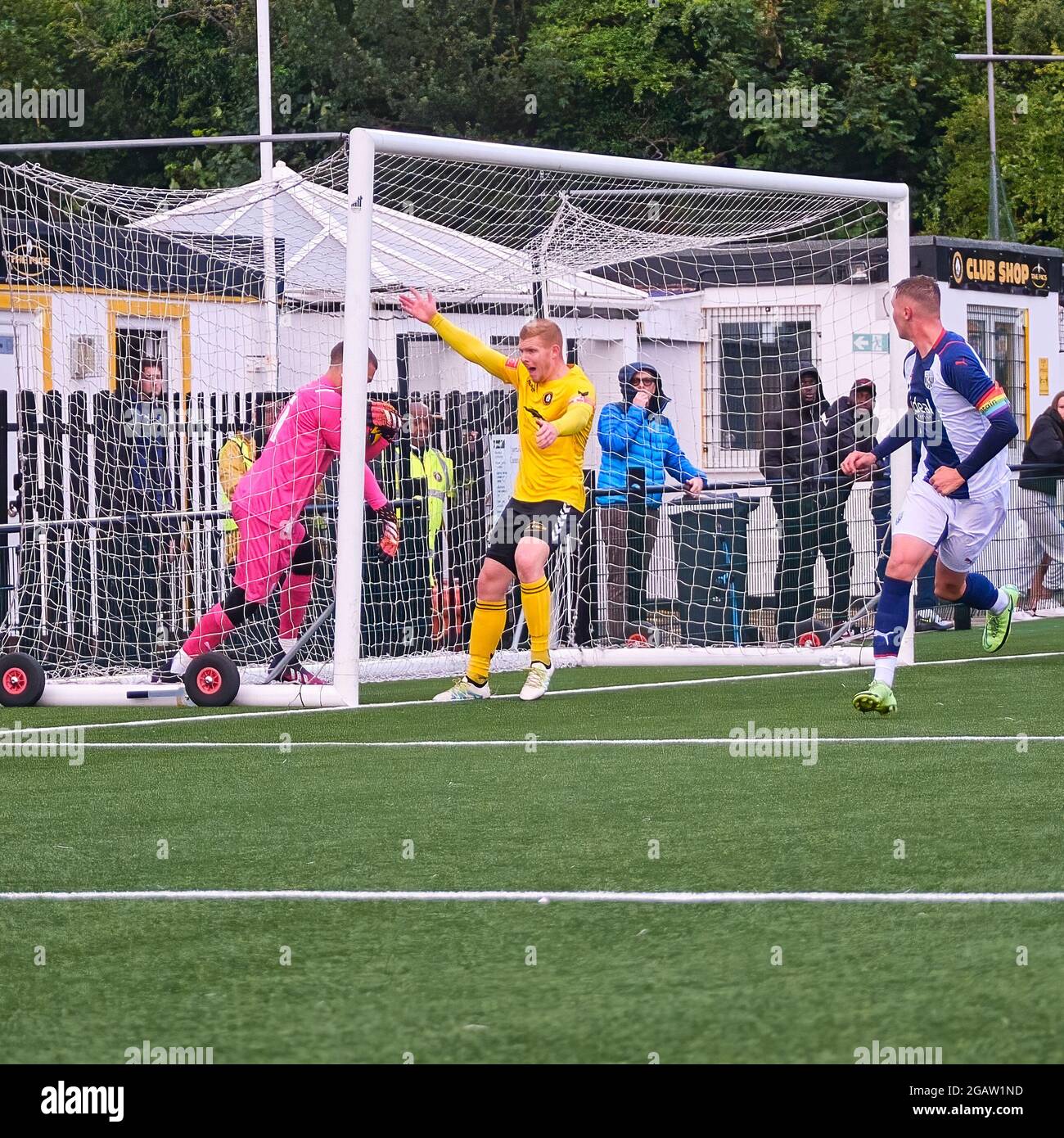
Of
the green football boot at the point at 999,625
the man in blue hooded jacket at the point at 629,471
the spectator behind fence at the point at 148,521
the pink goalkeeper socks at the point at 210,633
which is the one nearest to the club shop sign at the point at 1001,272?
the man in blue hooded jacket at the point at 629,471

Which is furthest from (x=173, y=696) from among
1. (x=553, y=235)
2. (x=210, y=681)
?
(x=553, y=235)

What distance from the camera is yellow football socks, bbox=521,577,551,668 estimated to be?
34.9 feet

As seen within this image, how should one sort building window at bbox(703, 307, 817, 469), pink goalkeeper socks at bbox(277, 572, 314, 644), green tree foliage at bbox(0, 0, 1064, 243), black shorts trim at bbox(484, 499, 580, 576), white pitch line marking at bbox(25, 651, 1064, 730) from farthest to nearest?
green tree foliage at bbox(0, 0, 1064, 243), building window at bbox(703, 307, 817, 469), pink goalkeeper socks at bbox(277, 572, 314, 644), black shorts trim at bbox(484, 499, 580, 576), white pitch line marking at bbox(25, 651, 1064, 730)

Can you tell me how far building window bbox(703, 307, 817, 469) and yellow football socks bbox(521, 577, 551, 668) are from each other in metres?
4.98

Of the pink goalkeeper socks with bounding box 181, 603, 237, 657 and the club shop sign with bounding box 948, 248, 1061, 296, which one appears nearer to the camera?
the pink goalkeeper socks with bounding box 181, 603, 237, 657

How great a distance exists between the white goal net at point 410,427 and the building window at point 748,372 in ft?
0.56

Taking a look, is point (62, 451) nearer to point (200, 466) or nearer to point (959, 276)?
point (200, 466)

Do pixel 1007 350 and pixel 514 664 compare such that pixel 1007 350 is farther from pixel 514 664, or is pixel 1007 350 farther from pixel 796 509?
pixel 514 664

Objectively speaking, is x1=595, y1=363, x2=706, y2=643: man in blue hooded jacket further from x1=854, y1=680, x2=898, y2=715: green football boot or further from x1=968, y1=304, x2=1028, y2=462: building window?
x1=968, y1=304, x2=1028, y2=462: building window

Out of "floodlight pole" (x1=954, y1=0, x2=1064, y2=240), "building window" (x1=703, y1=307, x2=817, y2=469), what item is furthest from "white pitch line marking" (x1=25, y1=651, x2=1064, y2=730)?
"floodlight pole" (x1=954, y1=0, x2=1064, y2=240)

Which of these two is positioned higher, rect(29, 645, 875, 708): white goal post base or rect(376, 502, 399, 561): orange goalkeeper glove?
rect(376, 502, 399, 561): orange goalkeeper glove

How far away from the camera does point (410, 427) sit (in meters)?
14.2

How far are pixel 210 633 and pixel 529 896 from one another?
6937mm

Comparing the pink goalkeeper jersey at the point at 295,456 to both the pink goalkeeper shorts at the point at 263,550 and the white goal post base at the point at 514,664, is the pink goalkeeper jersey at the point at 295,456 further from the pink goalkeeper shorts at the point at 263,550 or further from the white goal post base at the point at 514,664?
the white goal post base at the point at 514,664
